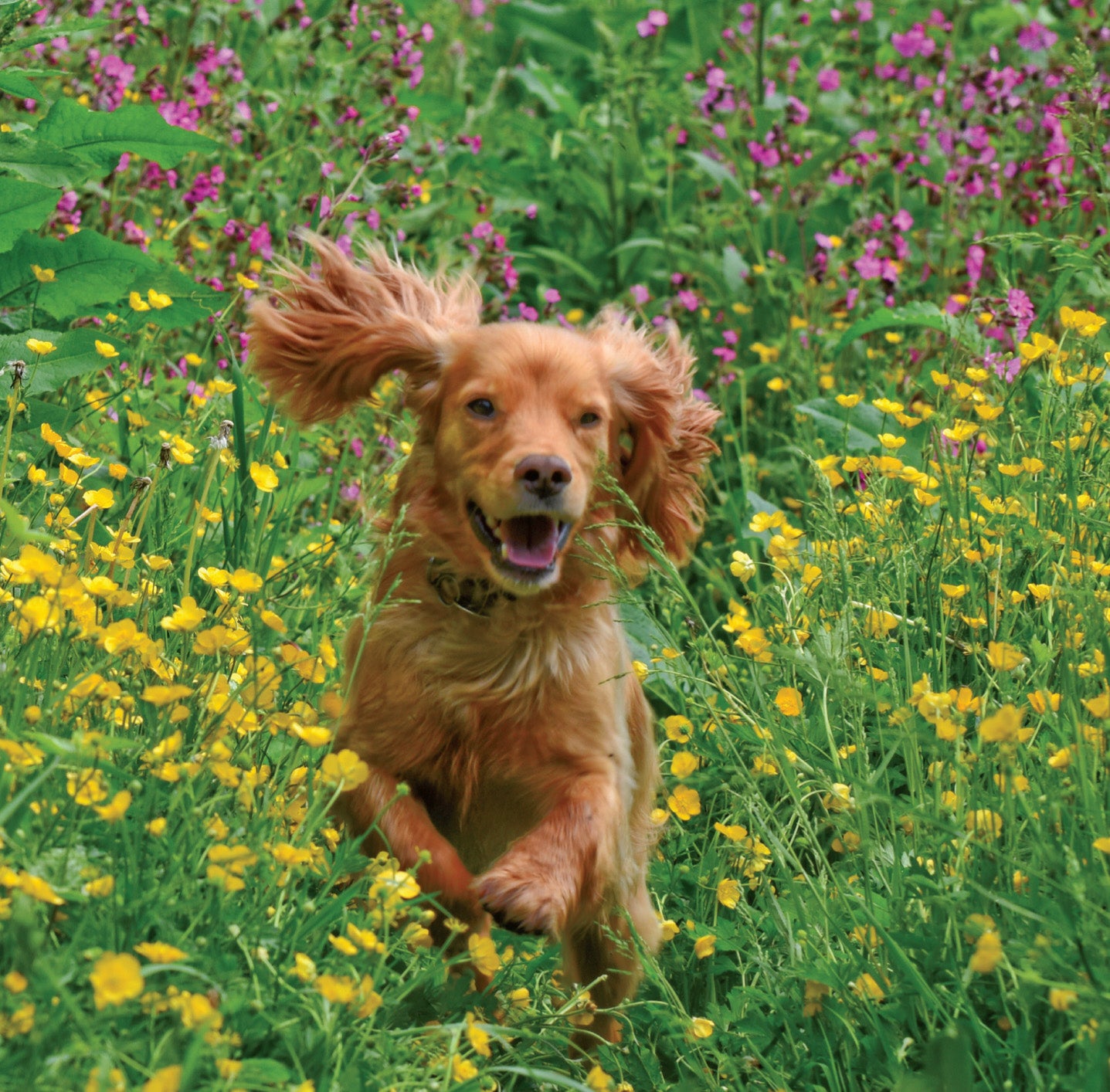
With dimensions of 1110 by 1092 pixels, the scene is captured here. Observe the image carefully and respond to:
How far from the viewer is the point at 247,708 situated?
2127 millimetres

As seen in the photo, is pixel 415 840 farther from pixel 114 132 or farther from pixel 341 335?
pixel 114 132

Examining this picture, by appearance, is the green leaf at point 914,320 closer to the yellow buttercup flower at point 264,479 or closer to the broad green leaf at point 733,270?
the broad green leaf at point 733,270

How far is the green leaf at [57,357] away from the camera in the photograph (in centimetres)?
317

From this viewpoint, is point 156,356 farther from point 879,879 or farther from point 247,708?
point 879,879

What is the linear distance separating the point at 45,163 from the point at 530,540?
136cm

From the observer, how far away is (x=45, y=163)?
3154mm

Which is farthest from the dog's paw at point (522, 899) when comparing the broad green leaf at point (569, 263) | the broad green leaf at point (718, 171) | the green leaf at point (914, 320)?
the broad green leaf at point (718, 171)

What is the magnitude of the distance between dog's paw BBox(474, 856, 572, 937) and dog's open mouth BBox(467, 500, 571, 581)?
1.96ft

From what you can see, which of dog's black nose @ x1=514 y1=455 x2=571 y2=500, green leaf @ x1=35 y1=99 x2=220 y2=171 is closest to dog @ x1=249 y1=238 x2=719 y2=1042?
A: dog's black nose @ x1=514 y1=455 x2=571 y2=500

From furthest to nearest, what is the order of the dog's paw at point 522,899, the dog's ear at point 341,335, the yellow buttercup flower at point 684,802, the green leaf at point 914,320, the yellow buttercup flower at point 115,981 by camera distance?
the green leaf at point 914,320 → the dog's ear at point 341,335 → the yellow buttercup flower at point 684,802 → the dog's paw at point 522,899 → the yellow buttercup flower at point 115,981

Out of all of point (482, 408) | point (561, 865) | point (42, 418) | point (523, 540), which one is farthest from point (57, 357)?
point (561, 865)

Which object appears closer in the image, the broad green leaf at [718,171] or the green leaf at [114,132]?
the green leaf at [114,132]

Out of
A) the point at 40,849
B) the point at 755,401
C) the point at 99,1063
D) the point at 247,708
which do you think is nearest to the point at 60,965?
the point at 99,1063

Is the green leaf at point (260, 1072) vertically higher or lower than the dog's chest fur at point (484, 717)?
higher
